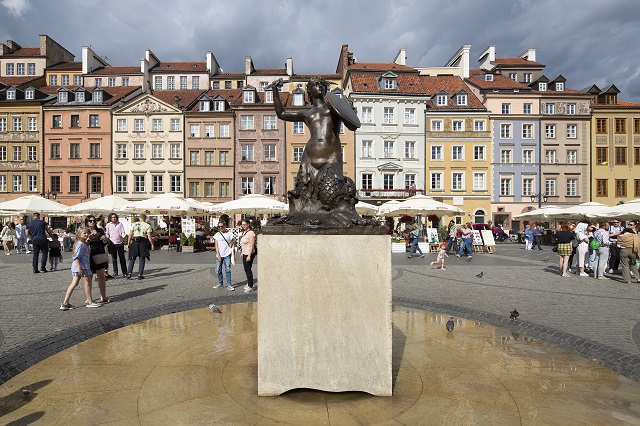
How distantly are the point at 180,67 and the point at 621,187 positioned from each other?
168 ft

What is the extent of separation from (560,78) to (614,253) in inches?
1409

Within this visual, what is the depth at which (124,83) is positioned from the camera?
45688 millimetres

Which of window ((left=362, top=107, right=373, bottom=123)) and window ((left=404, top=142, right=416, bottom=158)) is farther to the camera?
window ((left=404, top=142, right=416, bottom=158))

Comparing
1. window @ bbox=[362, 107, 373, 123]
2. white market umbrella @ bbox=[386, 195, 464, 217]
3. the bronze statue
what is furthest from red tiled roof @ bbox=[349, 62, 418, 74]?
the bronze statue

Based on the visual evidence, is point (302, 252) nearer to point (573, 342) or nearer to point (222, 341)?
point (222, 341)

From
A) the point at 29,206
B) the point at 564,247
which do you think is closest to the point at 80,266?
the point at 564,247

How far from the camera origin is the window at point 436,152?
131 feet

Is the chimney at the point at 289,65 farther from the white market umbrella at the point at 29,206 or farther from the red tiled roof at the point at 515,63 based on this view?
the white market umbrella at the point at 29,206

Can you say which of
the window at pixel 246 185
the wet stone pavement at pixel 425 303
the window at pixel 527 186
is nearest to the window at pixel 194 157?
the window at pixel 246 185

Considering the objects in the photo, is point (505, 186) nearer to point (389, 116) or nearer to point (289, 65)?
point (389, 116)

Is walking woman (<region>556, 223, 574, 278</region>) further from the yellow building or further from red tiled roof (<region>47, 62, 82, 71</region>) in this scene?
red tiled roof (<region>47, 62, 82, 71</region>)

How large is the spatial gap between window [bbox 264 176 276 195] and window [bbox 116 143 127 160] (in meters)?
14.4

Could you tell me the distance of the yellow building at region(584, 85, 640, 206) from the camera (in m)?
40.3

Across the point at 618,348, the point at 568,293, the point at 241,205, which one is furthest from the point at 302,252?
the point at 241,205
